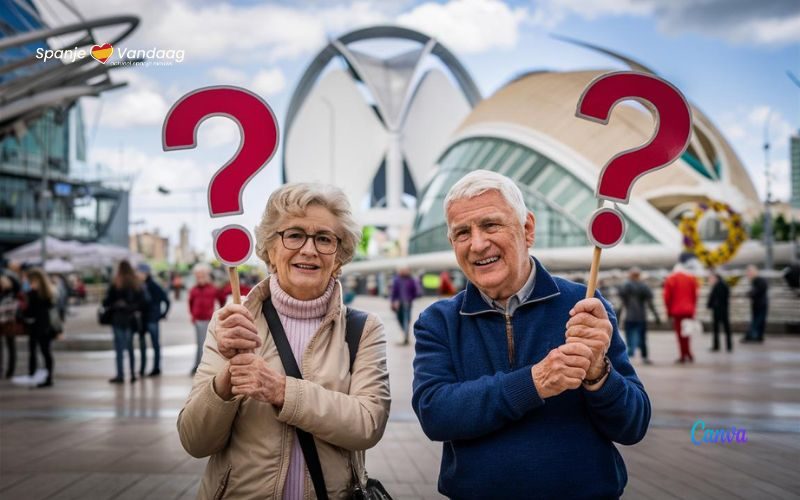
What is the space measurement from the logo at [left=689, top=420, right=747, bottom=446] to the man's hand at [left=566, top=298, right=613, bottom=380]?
408cm

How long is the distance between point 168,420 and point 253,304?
14.6 feet

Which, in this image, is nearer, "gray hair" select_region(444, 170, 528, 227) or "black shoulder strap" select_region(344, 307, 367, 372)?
"gray hair" select_region(444, 170, 528, 227)

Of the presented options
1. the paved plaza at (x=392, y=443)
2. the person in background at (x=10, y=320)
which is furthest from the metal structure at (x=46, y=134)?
the paved plaza at (x=392, y=443)

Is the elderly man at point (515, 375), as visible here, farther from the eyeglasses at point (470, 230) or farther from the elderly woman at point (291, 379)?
the elderly woman at point (291, 379)

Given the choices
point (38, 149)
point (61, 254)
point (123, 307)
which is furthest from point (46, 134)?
point (123, 307)

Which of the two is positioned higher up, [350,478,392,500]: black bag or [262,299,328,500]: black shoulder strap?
[262,299,328,500]: black shoulder strap

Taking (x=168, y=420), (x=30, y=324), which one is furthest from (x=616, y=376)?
(x=30, y=324)

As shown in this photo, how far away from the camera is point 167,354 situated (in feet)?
38.8

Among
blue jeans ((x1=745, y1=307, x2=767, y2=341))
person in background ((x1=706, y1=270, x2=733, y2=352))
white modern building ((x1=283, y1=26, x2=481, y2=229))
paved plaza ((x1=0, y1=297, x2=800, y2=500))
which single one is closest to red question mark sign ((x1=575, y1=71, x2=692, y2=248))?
paved plaza ((x1=0, y1=297, x2=800, y2=500))

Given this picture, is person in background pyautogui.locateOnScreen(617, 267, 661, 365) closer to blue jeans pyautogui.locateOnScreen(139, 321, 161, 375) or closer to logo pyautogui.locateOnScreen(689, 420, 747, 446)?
logo pyautogui.locateOnScreen(689, 420, 747, 446)

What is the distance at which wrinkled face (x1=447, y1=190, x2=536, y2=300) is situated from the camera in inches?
76.5

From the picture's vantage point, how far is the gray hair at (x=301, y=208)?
210 centimetres

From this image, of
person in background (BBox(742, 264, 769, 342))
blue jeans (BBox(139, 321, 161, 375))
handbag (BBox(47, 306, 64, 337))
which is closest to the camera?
handbag (BBox(47, 306, 64, 337))

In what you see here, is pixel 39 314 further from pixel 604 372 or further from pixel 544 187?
pixel 544 187
